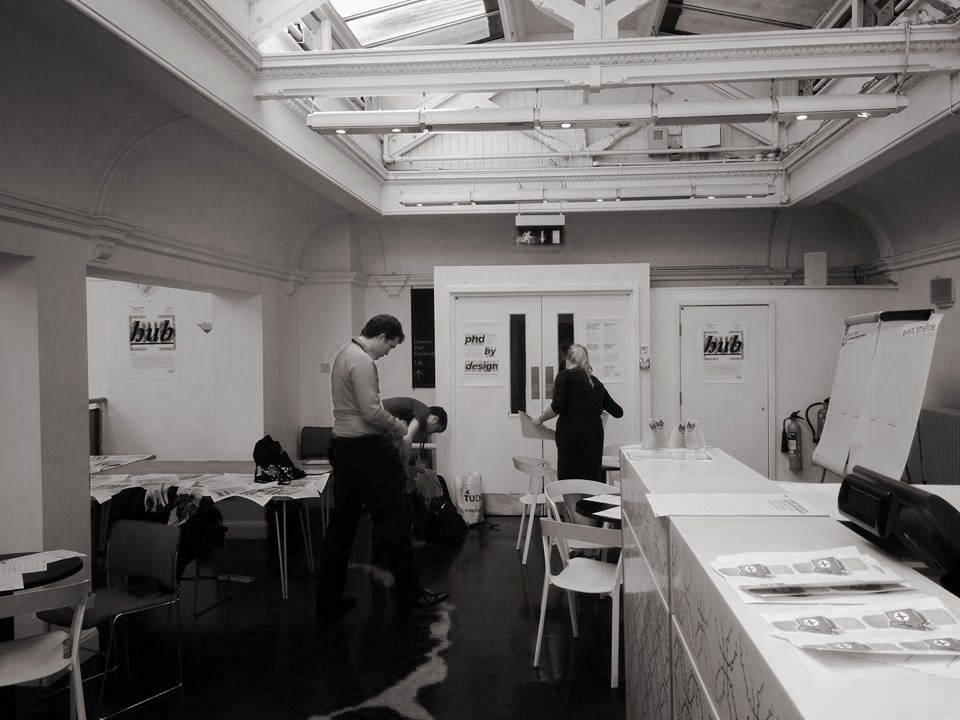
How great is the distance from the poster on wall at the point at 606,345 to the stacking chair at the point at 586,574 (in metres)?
3.53

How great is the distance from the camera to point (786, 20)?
5777 millimetres

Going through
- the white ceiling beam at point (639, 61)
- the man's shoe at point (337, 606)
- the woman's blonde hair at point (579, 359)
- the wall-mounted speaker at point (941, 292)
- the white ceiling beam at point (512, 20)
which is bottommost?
the man's shoe at point (337, 606)

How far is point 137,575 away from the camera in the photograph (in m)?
3.80

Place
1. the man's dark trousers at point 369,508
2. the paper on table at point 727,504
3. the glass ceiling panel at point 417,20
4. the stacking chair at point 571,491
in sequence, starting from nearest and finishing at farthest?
1. the paper on table at point 727,504
2. the stacking chair at point 571,491
3. the man's dark trousers at point 369,508
4. the glass ceiling panel at point 417,20

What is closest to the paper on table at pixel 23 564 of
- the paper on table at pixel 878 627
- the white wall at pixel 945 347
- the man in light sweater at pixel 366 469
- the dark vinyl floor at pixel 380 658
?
the dark vinyl floor at pixel 380 658

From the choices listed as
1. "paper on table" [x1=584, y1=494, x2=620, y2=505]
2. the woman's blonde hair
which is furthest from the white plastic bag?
"paper on table" [x1=584, y1=494, x2=620, y2=505]

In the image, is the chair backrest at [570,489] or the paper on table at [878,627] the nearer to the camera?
the paper on table at [878,627]

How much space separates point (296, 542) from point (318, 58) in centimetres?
438

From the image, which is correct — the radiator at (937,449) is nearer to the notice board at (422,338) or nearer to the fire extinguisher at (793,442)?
the fire extinguisher at (793,442)

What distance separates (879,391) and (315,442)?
5.64 metres

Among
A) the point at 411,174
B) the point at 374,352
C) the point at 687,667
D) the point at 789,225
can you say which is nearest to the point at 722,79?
the point at 374,352

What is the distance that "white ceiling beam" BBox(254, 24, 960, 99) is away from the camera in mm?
3775

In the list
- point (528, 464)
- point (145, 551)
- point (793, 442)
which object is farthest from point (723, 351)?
point (145, 551)

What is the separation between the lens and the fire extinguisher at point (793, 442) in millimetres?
7152
